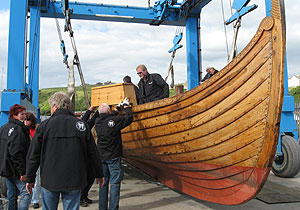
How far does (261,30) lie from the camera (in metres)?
2.91

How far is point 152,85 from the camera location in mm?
4785

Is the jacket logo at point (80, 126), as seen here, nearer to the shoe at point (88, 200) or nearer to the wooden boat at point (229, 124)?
the wooden boat at point (229, 124)

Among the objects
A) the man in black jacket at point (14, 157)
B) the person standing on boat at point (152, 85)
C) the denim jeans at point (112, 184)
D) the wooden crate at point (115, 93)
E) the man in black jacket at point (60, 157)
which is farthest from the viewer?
the person standing on boat at point (152, 85)

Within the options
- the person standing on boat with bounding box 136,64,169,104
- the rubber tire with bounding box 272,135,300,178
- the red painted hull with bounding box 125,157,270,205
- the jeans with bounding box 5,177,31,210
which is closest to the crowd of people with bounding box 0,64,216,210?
the jeans with bounding box 5,177,31,210

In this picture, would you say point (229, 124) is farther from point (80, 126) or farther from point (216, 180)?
point (80, 126)

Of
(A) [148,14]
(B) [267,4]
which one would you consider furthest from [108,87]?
(A) [148,14]

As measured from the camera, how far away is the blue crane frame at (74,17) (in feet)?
17.7

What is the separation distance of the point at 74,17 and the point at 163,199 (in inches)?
233

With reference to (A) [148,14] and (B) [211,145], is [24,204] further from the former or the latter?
(A) [148,14]

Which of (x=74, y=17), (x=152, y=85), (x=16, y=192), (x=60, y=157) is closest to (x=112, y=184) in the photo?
(x=16, y=192)

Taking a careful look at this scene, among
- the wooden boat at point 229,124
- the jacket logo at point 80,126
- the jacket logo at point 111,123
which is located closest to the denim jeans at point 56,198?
the jacket logo at point 80,126

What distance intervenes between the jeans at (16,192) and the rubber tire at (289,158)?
499 cm

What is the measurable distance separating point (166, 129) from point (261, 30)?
1.76 meters

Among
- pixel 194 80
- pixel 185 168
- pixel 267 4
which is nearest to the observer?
pixel 185 168
